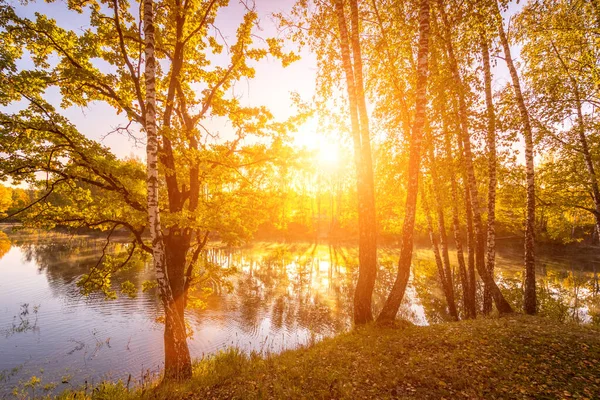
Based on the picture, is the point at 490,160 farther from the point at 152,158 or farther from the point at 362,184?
the point at 152,158

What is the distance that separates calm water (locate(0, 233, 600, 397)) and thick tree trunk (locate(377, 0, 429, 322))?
13.7 ft

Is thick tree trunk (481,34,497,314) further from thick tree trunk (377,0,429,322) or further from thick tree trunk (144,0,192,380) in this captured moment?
thick tree trunk (144,0,192,380)

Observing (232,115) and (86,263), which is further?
(86,263)

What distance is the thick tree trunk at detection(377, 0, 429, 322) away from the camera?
28.4 ft

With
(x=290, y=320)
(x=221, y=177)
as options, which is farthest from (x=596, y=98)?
(x=290, y=320)

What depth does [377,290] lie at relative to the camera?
75.5ft

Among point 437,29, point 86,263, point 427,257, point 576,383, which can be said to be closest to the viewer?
point 576,383

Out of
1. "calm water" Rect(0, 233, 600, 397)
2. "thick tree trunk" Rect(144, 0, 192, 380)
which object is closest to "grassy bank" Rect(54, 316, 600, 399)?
"thick tree trunk" Rect(144, 0, 192, 380)

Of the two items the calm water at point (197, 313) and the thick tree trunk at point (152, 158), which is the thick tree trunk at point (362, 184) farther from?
the thick tree trunk at point (152, 158)

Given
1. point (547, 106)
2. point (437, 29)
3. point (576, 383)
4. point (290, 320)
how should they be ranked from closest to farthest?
point (576, 383) → point (437, 29) → point (547, 106) → point (290, 320)

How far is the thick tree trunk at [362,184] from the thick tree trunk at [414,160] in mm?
839

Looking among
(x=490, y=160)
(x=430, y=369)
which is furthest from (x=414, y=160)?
(x=430, y=369)

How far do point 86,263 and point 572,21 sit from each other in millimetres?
46865

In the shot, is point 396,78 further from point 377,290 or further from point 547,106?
point 377,290
